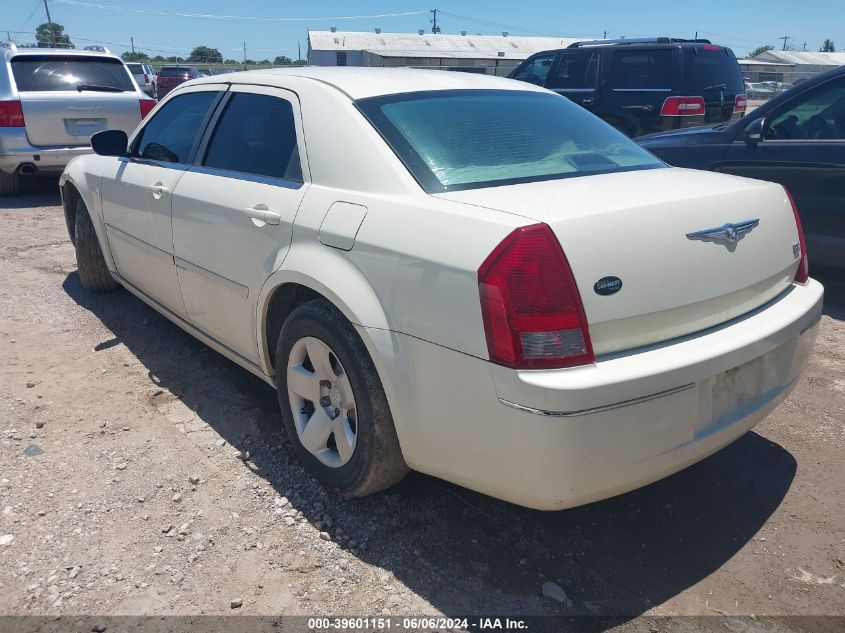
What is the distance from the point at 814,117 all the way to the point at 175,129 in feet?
14.9

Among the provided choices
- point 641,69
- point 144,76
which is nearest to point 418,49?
point 144,76

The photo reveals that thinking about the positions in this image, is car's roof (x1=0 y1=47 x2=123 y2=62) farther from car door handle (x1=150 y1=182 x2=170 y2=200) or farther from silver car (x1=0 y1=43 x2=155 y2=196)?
car door handle (x1=150 y1=182 x2=170 y2=200)

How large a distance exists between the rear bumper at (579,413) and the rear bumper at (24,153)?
7686 millimetres

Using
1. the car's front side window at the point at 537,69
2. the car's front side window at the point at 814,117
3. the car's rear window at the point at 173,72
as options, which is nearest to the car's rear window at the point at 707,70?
the car's front side window at the point at 537,69

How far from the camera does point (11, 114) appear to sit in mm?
8078

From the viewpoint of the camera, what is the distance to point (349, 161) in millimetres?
2621

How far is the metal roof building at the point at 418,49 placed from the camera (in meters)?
46.8

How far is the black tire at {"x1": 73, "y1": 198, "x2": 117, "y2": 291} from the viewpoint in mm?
4902

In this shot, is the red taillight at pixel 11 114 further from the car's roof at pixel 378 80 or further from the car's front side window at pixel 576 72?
the car's front side window at pixel 576 72

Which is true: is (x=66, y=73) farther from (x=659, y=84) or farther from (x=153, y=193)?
(x=659, y=84)

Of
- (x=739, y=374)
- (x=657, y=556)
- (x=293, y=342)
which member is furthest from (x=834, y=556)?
(x=293, y=342)

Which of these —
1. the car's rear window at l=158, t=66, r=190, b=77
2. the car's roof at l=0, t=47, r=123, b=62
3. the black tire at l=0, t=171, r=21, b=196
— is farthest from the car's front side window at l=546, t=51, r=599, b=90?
the car's rear window at l=158, t=66, r=190, b=77

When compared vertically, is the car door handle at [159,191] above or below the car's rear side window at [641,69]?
below

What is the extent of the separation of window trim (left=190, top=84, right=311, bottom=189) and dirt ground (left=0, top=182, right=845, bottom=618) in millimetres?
1206
